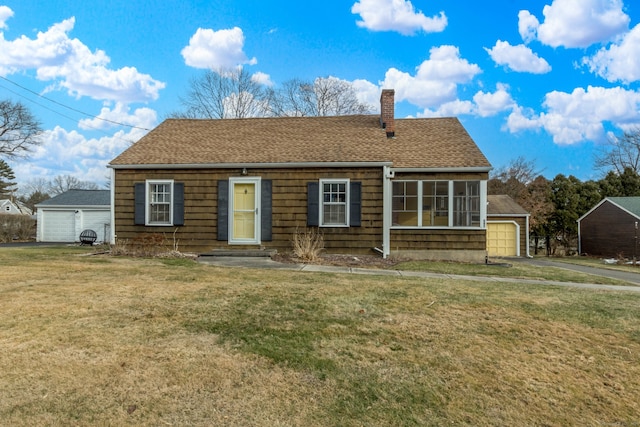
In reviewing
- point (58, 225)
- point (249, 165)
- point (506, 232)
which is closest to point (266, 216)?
point (249, 165)

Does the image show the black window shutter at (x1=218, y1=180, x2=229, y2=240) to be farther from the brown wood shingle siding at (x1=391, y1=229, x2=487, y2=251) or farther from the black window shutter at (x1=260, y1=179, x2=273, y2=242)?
the brown wood shingle siding at (x1=391, y1=229, x2=487, y2=251)

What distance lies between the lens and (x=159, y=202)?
12680 millimetres

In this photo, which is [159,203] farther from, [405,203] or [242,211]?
Result: [405,203]

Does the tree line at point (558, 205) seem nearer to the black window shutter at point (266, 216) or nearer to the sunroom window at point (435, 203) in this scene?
the sunroom window at point (435, 203)

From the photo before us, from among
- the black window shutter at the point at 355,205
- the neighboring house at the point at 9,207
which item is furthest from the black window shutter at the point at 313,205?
the neighboring house at the point at 9,207

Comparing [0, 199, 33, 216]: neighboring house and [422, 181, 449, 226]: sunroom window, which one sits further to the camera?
[0, 199, 33, 216]: neighboring house

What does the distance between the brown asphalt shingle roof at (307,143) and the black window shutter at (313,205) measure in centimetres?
87

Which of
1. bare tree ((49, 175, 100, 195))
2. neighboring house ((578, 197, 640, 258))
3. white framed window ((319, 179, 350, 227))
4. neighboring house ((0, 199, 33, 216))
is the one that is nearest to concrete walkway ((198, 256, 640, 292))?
white framed window ((319, 179, 350, 227))

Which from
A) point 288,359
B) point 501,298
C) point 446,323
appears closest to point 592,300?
point 501,298

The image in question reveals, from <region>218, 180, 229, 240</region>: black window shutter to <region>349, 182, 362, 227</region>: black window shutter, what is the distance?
13.2ft

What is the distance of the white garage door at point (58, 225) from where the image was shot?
2341 cm

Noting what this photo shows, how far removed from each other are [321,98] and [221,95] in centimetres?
759

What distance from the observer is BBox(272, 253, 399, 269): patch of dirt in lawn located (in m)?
10.3

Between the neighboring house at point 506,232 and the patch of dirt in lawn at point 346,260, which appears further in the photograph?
the neighboring house at point 506,232
